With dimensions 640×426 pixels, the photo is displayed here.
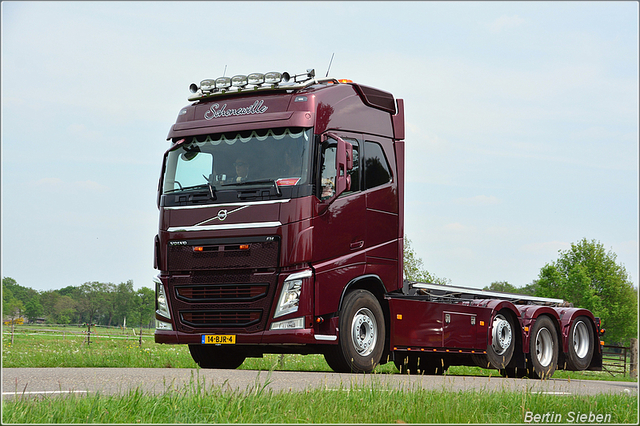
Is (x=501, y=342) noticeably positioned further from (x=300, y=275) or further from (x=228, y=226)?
(x=228, y=226)

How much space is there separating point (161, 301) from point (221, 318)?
110 cm

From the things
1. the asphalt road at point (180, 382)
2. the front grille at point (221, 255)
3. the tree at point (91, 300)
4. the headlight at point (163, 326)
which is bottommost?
the tree at point (91, 300)

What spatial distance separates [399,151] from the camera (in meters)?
12.2

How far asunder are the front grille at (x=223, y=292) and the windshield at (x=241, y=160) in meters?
1.39

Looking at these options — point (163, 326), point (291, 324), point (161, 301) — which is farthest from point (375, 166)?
point (163, 326)

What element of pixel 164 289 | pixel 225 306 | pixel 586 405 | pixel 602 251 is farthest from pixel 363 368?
pixel 602 251

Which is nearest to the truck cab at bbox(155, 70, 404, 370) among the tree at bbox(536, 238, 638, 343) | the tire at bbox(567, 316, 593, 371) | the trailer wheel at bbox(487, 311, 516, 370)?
the trailer wheel at bbox(487, 311, 516, 370)

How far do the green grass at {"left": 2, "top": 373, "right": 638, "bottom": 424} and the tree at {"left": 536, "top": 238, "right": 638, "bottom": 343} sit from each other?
45768 millimetres

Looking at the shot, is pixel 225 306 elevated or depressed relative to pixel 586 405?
elevated

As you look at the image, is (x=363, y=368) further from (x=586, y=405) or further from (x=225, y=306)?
(x=586, y=405)

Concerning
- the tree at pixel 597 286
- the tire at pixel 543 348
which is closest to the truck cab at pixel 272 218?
the tire at pixel 543 348

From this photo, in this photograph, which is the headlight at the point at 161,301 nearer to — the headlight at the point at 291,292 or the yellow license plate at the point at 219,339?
the yellow license plate at the point at 219,339

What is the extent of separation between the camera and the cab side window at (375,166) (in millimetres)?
11273

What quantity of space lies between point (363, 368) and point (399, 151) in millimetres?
3577
